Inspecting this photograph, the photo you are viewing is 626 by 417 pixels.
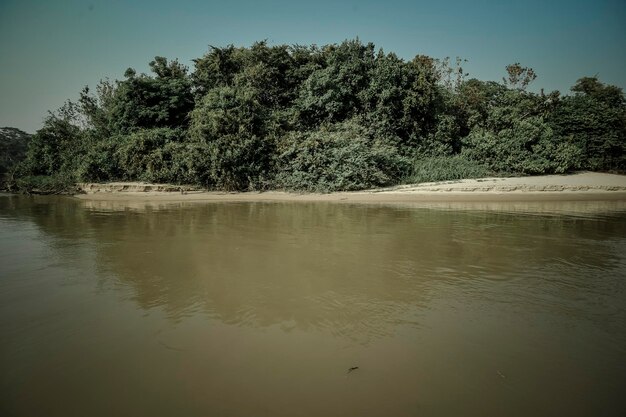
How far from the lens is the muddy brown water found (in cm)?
222

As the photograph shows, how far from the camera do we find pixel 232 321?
130 inches

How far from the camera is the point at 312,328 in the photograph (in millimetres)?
3150

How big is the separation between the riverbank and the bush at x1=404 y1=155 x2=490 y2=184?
768mm

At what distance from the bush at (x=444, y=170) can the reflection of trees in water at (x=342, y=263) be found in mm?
8438

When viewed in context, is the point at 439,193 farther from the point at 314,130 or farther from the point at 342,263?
the point at 342,263

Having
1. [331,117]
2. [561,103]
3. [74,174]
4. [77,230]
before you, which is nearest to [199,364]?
[77,230]

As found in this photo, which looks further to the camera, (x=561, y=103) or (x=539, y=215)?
(x=561, y=103)

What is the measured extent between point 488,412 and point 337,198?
43.7 feet

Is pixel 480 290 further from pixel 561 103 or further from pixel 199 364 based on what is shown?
pixel 561 103

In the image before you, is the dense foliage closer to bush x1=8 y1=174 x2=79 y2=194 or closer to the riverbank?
bush x1=8 y1=174 x2=79 y2=194

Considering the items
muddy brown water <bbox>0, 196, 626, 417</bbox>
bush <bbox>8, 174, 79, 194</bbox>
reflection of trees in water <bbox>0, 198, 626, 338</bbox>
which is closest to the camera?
muddy brown water <bbox>0, 196, 626, 417</bbox>

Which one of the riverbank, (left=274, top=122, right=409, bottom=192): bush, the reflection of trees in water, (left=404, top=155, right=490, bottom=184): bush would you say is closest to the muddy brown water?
the reflection of trees in water

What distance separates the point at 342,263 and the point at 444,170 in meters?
14.4

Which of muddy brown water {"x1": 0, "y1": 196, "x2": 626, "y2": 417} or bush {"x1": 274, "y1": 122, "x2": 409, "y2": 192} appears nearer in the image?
muddy brown water {"x1": 0, "y1": 196, "x2": 626, "y2": 417}
